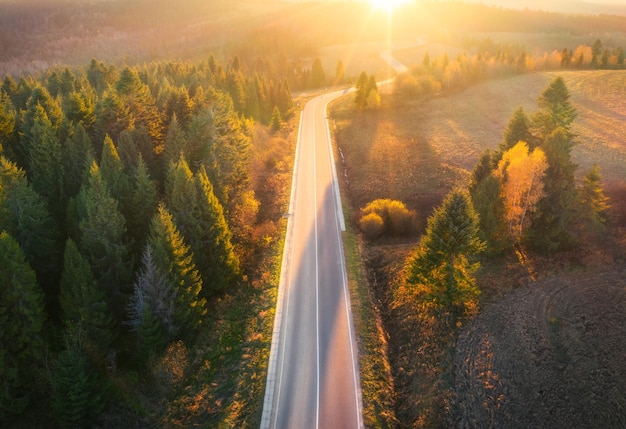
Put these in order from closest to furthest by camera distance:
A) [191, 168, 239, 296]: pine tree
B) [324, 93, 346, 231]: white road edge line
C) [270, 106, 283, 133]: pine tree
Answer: [191, 168, 239, 296]: pine tree, [324, 93, 346, 231]: white road edge line, [270, 106, 283, 133]: pine tree

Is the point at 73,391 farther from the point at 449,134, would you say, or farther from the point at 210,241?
the point at 449,134

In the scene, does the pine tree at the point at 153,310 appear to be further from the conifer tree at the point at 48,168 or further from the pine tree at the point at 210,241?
the conifer tree at the point at 48,168

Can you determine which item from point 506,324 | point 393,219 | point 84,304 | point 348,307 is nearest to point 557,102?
point 393,219

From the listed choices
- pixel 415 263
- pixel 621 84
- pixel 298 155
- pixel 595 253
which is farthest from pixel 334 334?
pixel 621 84

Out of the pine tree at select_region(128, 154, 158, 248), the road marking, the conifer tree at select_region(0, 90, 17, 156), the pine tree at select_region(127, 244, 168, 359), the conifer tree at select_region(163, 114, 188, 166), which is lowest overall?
the road marking

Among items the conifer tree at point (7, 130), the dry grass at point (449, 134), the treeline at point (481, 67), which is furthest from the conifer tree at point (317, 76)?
the conifer tree at point (7, 130)

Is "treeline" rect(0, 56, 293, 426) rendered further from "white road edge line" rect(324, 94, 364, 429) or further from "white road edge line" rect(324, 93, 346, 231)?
"white road edge line" rect(324, 94, 364, 429)

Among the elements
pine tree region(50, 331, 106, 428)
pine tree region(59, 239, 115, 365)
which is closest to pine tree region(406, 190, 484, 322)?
pine tree region(59, 239, 115, 365)
